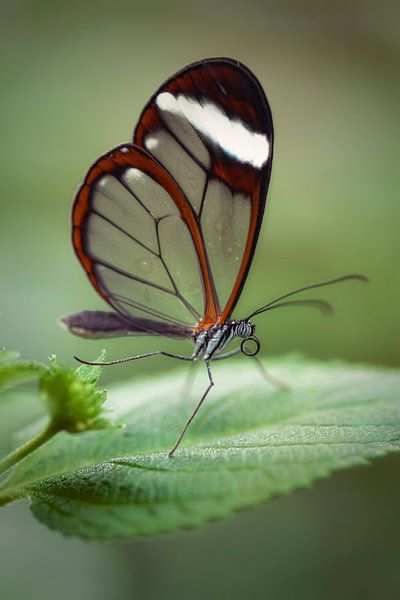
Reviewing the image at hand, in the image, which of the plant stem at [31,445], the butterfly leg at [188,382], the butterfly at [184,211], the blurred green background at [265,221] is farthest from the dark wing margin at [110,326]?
the blurred green background at [265,221]

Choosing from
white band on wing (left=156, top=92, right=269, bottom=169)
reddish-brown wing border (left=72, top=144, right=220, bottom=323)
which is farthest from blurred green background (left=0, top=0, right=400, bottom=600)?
white band on wing (left=156, top=92, right=269, bottom=169)

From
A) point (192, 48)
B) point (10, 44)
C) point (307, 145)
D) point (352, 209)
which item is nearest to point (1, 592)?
point (352, 209)

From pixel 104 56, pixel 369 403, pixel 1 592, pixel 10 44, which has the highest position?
pixel 10 44

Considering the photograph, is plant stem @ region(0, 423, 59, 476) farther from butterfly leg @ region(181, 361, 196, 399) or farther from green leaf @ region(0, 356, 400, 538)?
butterfly leg @ region(181, 361, 196, 399)

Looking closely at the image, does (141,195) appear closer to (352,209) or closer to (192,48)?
(352,209)

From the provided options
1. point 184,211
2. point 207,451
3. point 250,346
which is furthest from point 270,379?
point 207,451

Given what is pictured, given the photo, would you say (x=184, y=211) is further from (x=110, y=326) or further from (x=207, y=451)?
(x=207, y=451)

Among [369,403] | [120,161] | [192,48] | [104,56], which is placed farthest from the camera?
[192,48]
